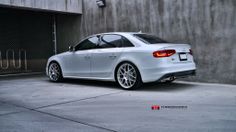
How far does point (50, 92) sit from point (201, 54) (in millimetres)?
4360

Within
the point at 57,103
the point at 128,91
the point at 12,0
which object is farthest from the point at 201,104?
the point at 12,0

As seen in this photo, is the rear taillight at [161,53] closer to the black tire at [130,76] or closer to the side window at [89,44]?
the black tire at [130,76]

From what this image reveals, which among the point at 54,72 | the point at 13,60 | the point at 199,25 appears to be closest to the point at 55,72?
the point at 54,72

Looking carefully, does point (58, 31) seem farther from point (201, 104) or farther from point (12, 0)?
point (201, 104)

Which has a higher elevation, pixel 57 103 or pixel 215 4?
pixel 215 4

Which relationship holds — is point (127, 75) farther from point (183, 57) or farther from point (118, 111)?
point (118, 111)

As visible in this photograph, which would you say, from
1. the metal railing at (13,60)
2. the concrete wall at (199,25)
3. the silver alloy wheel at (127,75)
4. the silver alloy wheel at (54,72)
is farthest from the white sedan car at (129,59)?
the metal railing at (13,60)

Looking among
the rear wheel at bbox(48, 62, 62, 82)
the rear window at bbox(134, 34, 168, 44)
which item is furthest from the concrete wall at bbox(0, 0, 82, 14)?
the rear window at bbox(134, 34, 168, 44)

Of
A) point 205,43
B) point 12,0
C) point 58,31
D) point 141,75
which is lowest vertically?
point 141,75

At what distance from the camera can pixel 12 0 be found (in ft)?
30.7

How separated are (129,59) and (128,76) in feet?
1.43

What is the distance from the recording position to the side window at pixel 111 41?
7.03 m

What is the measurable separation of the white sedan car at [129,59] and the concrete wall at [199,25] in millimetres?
1132

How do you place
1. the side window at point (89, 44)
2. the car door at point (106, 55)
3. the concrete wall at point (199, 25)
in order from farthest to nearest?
the side window at point (89, 44) < the concrete wall at point (199, 25) < the car door at point (106, 55)
